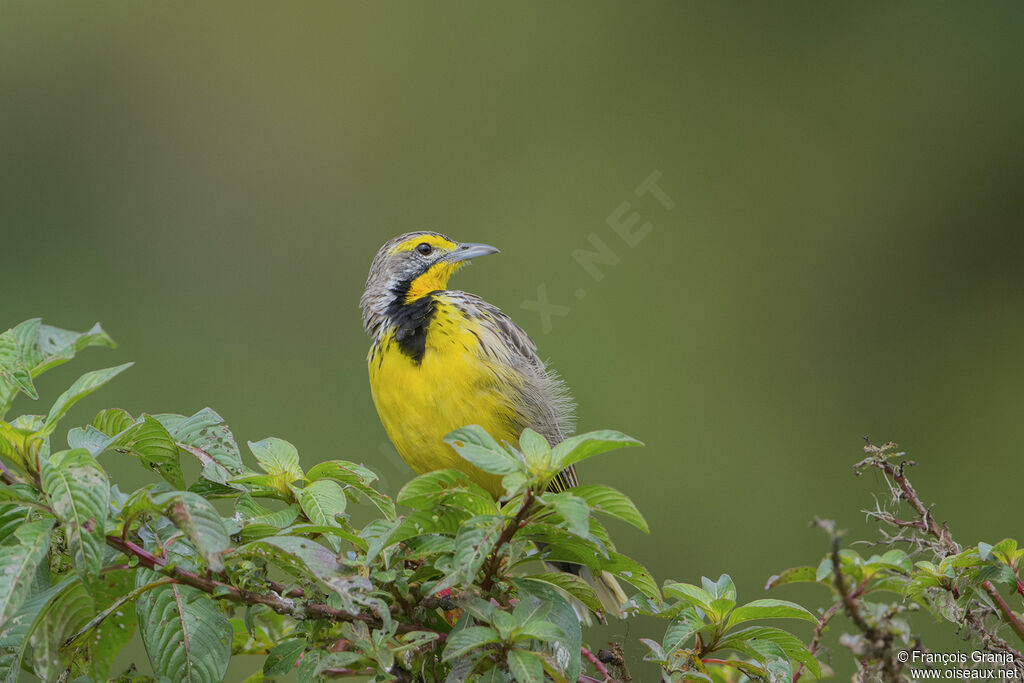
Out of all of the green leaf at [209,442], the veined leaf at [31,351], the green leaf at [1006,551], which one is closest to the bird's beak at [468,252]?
the veined leaf at [31,351]

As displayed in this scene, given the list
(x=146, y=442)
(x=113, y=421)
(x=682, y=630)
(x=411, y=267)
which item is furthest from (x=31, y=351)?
(x=411, y=267)

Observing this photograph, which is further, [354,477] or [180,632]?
[354,477]

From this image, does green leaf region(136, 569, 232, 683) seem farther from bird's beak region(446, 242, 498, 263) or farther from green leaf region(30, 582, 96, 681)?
bird's beak region(446, 242, 498, 263)

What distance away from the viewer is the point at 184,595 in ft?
5.17

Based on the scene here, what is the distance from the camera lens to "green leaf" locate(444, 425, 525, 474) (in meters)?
1.55

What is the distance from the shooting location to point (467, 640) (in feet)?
4.87

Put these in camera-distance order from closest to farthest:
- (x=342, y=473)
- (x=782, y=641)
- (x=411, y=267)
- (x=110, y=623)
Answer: (x=110, y=623), (x=782, y=641), (x=342, y=473), (x=411, y=267)

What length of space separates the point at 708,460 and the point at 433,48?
3.22 meters

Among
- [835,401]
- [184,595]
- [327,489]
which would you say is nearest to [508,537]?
[327,489]

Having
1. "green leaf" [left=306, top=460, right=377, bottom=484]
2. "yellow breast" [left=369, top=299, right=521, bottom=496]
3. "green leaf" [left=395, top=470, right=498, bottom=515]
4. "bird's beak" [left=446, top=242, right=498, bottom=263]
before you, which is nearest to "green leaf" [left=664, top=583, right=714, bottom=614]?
"green leaf" [left=395, top=470, right=498, bottom=515]

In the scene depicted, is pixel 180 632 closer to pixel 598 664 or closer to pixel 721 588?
pixel 598 664

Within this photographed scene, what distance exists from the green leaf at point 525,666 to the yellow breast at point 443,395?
5.23 feet

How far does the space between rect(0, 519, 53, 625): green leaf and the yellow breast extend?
171 centimetres

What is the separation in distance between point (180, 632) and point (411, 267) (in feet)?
7.44
